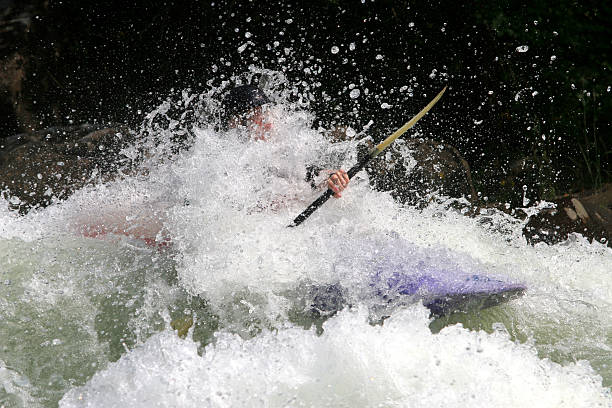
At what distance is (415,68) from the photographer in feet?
17.4

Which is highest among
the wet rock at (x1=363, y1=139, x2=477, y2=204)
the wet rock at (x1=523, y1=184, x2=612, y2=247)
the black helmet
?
the black helmet

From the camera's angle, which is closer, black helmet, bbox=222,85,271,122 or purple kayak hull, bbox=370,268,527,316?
purple kayak hull, bbox=370,268,527,316

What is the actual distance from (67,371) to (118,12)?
411 centimetres

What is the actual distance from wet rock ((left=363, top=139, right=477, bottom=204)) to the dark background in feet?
Answer: 0.80

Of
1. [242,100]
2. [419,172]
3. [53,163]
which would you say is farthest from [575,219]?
[53,163]

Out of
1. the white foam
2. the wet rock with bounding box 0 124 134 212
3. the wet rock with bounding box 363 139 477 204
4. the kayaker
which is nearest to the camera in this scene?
the white foam

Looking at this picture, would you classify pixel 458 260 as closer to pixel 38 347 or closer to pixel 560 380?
pixel 560 380

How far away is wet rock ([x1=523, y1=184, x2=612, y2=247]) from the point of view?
199 inches

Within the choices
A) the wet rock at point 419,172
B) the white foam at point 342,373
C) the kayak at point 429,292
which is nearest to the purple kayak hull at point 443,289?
the kayak at point 429,292

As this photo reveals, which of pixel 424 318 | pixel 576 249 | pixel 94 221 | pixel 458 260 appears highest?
pixel 94 221

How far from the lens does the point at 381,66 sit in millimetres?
5352

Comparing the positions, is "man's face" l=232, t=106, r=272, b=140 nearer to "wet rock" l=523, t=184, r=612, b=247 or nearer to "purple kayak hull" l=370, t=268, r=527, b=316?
"purple kayak hull" l=370, t=268, r=527, b=316

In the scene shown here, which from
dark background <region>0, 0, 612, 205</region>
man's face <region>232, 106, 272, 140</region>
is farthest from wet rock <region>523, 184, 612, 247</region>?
man's face <region>232, 106, 272, 140</region>

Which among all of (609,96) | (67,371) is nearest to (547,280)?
(67,371)
